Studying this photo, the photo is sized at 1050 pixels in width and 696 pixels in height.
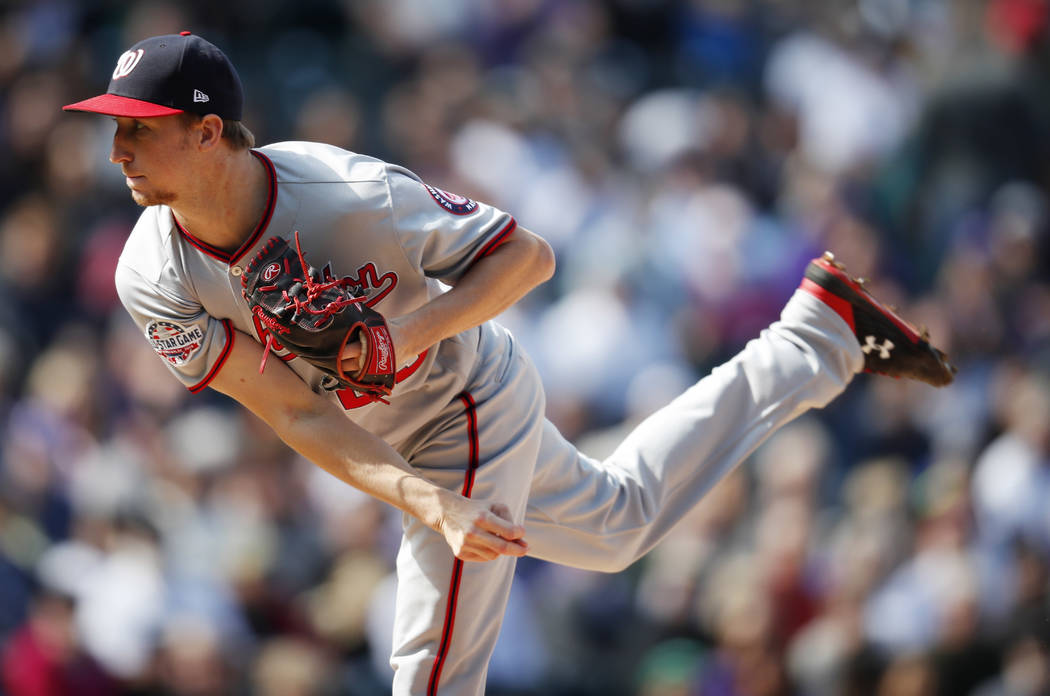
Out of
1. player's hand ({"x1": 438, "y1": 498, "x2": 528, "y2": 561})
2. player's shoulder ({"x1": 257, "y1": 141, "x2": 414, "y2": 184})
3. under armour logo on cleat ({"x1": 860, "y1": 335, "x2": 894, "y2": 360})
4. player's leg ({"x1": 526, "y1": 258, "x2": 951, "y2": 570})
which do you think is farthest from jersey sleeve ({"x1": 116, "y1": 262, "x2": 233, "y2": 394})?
under armour logo on cleat ({"x1": 860, "y1": 335, "x2": 894, "y2": 360})

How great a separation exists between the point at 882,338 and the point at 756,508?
6.92ft

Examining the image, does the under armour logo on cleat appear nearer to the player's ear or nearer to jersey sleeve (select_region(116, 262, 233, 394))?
jersey sleeve (select_region(116, 262, 233, 394))

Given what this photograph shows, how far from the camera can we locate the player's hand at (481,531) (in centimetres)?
291

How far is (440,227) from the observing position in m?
3.32

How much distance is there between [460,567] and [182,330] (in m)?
0.93

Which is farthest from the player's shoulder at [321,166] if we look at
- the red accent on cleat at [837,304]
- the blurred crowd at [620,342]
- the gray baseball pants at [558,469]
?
the blurred crowd at [620,342]

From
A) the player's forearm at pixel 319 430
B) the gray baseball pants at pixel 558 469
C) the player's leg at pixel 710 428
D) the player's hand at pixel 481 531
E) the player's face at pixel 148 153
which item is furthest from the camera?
the player's leg at pixel 710 428

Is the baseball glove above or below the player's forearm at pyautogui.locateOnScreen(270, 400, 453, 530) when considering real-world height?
above

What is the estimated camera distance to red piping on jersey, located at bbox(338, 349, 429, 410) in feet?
11.2

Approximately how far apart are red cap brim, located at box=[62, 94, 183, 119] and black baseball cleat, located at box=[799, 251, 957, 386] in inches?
79.9

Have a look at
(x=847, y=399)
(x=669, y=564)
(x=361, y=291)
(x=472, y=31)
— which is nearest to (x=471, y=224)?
(x=361, y=291)

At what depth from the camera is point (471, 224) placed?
3.37 metres

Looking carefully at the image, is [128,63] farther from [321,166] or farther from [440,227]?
[440,227]

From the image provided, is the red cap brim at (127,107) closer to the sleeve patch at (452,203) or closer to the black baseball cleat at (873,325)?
the sleeve patch at (452,203)
